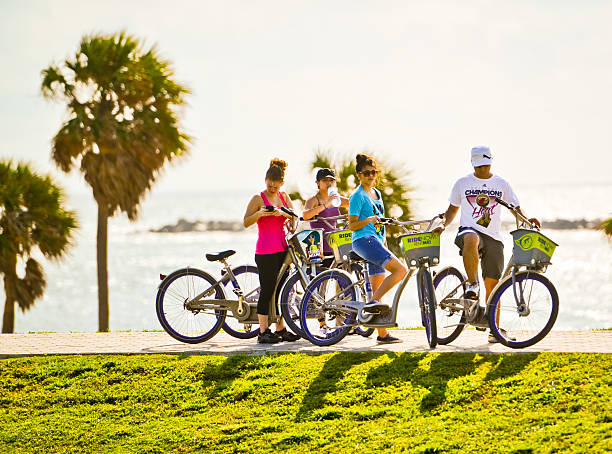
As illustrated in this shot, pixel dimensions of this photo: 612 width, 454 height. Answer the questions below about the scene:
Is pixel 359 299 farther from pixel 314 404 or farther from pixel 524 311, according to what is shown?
pixel 524 311

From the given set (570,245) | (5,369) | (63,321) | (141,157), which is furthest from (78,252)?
(5,369)

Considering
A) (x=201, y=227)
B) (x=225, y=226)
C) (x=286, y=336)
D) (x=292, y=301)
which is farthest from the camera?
(x=201, y=227)

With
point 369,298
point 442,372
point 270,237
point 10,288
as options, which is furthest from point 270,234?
point 10,288

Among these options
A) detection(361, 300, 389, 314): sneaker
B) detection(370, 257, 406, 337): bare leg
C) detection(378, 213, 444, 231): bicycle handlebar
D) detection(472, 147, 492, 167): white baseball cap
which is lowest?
detection(361, 300, 389, 314): sneaker

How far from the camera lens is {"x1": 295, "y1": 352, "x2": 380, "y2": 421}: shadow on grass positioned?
768 centimetres

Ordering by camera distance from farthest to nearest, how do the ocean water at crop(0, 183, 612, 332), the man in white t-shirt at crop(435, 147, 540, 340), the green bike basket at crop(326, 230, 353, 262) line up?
the ocean water at crop(0, 183, 612, 332) → the green bike basket at crop(326, 230, 353, 262) → the man in white t-shirt at crop(435, 147, 540, 340)

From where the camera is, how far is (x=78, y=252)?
145500 mm

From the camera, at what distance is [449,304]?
28.9 ft

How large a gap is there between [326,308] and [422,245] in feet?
4.38

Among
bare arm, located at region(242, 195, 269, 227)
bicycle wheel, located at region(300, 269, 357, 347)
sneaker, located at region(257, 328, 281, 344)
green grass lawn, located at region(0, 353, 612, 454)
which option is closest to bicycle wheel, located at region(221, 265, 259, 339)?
sneaker, located at region(257, 328, 281, 344)

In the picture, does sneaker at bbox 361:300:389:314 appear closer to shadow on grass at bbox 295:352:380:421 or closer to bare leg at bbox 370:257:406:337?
bare leg at bbox 370:257:406:337

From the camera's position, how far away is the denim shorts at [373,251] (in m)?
8.85

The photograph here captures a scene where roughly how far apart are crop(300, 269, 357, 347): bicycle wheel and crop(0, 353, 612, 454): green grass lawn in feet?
1.44

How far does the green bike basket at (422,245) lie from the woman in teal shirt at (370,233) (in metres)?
0.27
